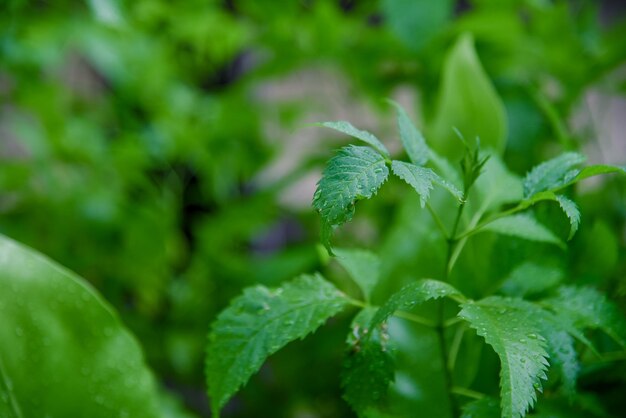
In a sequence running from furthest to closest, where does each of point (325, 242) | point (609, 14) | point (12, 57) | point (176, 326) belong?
point (609, 14)
point (176, 326)
point (12, 57)
point (325, 242)

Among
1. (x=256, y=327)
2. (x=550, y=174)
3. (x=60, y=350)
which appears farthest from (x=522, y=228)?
(x=60, y=350)

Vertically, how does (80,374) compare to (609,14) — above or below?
below

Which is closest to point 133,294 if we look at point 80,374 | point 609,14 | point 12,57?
point 12,57

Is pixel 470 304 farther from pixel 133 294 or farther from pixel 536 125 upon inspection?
pixel 133 294

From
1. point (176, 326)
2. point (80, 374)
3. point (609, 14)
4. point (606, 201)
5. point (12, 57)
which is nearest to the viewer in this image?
point (80, 374)

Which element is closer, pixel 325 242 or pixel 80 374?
pixel 325 242

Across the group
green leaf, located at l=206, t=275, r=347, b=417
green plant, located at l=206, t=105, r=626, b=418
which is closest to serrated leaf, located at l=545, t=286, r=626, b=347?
green plant, located at l=206, t=105, r=626, b=418

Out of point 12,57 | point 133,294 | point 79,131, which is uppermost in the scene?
point 12,57

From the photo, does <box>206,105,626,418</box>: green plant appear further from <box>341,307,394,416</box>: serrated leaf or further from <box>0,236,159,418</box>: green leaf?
<box>0,236,159,418</box>: green leaf
